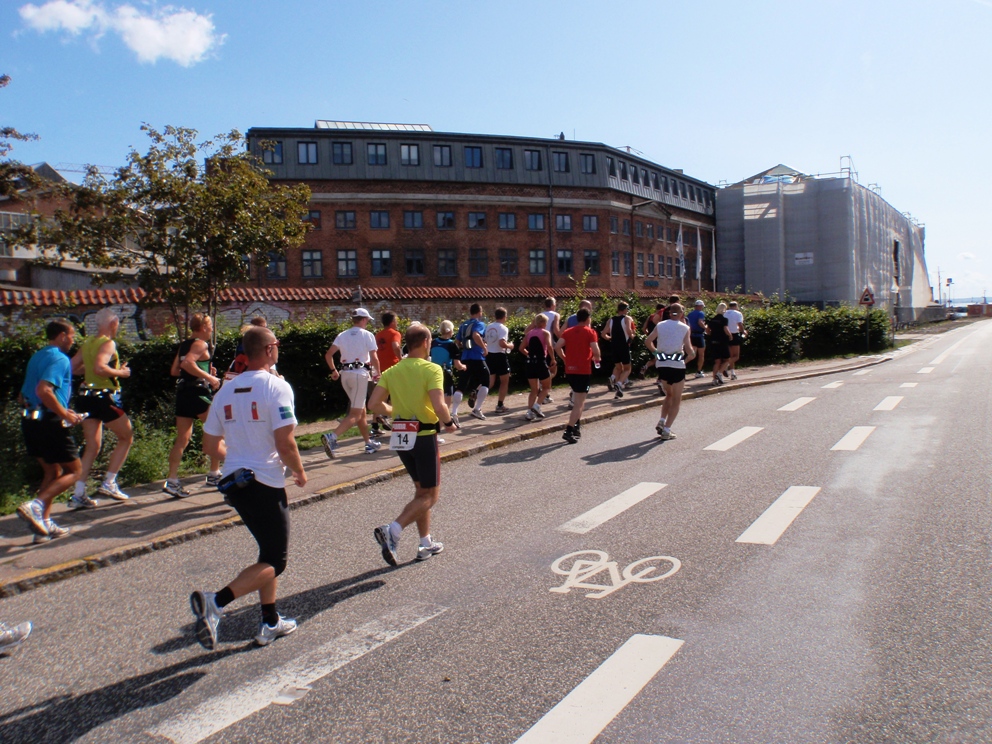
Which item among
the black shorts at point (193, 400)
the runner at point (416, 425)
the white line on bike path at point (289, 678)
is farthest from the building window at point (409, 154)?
the white line on bike path at point (289, 678)

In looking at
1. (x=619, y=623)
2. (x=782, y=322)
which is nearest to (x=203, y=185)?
(x=619, y=623)

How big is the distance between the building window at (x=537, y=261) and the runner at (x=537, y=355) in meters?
42.9

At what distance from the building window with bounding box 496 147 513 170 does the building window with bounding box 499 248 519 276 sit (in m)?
5.77

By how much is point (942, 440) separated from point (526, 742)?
357 inches

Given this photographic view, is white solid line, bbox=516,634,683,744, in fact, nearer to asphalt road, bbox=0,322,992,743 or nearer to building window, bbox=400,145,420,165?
asphalt road, bbox=0,322,992,743

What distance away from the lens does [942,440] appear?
10258 millimetres

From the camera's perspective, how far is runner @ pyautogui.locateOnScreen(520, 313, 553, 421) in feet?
41.2

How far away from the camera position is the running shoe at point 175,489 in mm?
7726

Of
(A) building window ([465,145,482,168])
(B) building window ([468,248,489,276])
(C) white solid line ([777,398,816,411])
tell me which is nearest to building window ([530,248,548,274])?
(B) building window ([468,248,489,276])

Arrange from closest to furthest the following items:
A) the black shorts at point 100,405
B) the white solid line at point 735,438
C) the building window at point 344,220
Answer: the black shorts at point 100,405
the white solid line at point 735,438
the building window at point 344,220

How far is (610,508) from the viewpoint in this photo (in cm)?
713

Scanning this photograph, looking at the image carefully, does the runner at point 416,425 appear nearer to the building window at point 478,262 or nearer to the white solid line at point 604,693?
the white solid line at point 604,693

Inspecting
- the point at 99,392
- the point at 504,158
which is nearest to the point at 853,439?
the point at 99,392

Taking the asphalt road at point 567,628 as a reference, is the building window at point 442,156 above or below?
above
